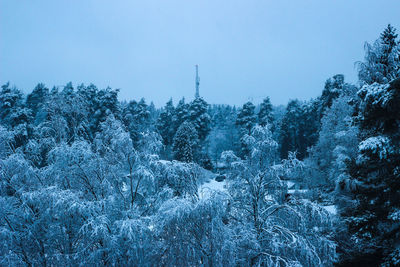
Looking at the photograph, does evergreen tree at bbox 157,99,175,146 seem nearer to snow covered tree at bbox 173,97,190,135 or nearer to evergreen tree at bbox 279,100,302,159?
snow covered tree at bbox 173,97,190,135

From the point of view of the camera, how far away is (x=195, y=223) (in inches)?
290

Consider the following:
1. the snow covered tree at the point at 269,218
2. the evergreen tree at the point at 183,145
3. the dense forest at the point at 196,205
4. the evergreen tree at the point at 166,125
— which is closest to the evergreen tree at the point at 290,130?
the evergreen tree at the point at 183,145

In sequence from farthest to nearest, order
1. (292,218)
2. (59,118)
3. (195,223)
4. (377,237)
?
1. (59,118)
2. (292,218)
3. (377,237)
4. (195,223)

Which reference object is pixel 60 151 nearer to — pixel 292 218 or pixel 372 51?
pixel 292 218

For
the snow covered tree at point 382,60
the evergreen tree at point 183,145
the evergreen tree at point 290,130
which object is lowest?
the snow covered tree at point 382,60

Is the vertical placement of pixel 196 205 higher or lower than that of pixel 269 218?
higher

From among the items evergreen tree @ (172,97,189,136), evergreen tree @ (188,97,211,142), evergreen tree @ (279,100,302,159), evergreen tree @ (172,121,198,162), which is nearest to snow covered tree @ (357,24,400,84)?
evergreen tree @ (172,121,198,162)

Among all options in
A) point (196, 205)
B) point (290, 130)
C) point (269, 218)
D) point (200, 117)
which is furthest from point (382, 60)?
point (290, 130)

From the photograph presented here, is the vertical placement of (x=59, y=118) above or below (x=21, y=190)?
above

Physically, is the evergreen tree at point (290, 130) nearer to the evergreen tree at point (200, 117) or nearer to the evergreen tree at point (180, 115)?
the evergreen tree at point (200, 117)

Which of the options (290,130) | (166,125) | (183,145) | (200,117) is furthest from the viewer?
(166,125)

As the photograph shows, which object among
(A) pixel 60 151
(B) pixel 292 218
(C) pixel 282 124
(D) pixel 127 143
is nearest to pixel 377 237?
(B) pixel 292 218

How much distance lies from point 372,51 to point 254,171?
16.5ft

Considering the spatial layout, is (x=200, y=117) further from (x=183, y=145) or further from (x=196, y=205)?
(x=196, y=205)
